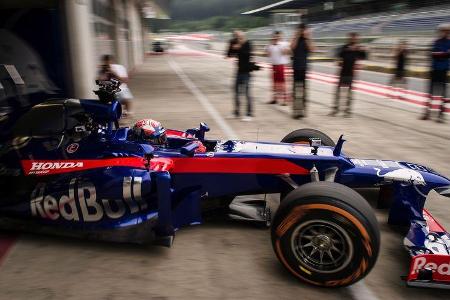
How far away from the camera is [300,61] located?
8742mm

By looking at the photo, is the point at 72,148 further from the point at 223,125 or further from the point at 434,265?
the point at 223,125

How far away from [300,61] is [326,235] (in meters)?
6.34

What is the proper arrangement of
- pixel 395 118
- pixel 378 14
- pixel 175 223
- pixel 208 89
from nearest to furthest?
1. pixel 175 223
2. pixel 395 118
3. pixel 208 89
4. pixel 378 14

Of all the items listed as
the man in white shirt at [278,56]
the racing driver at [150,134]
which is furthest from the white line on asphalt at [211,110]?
the racing driver at [150,134]

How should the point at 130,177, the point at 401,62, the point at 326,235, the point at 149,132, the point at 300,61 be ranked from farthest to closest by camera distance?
the point at 401,62 → the point at 300,61 → the point at 149,132 → the point at 130,177 → the point at 326,235

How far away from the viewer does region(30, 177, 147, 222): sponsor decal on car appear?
3477 mm

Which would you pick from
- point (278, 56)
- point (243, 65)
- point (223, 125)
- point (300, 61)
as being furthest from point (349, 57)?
point (223, 125)

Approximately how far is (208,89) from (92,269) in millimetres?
11426

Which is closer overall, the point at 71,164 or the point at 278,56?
the point at 71,164

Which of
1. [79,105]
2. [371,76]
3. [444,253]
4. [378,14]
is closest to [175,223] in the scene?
[79,105]

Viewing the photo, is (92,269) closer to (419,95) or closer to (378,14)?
(419,95)

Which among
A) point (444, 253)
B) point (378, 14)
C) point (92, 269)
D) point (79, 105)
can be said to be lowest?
point (92, 269)

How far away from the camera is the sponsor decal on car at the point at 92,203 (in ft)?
11.4

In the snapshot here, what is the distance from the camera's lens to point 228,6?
158 metres
